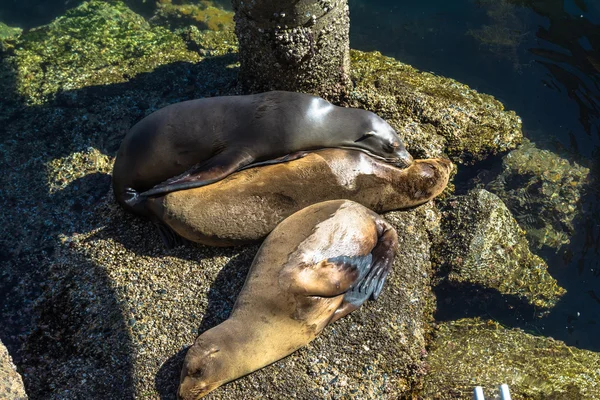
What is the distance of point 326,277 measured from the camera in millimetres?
3596

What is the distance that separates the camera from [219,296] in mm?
3918

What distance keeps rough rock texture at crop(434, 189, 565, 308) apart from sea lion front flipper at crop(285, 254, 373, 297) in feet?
4.06

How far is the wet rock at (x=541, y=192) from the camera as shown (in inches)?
219

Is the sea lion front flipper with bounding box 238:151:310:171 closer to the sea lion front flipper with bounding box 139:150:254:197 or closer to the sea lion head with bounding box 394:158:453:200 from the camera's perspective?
the sea lion front flipper with bounding box 139:150:254:197

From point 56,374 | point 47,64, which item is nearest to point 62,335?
point 56,374

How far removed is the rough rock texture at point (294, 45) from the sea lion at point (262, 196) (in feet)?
3.23

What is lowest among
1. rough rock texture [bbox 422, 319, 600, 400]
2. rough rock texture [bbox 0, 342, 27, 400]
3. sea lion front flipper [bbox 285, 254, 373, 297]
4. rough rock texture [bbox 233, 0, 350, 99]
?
rough rock texture [bbox 422, 319, 600, 400]

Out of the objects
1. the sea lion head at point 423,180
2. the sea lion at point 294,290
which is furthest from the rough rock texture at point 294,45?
the sea lion at point 294,290

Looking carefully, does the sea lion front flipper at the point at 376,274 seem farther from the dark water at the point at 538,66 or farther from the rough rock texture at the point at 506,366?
the dark water at the point at 538,66

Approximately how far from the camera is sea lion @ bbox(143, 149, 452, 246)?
13.1 ft

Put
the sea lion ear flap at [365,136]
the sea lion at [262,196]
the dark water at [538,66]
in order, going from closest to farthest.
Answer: the sea lion at [262,196]
the sea lion ear flap at [365,136]
the dark water at [538,66]

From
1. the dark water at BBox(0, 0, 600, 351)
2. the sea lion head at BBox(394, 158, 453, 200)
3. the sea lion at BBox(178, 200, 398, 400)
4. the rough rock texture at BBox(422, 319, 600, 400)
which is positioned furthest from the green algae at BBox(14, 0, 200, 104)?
the rough rock texture at BBox(422, 319, 600, 400)

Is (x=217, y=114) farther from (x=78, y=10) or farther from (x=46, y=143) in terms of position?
(x=78, y=10)

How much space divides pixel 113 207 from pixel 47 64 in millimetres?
2646
